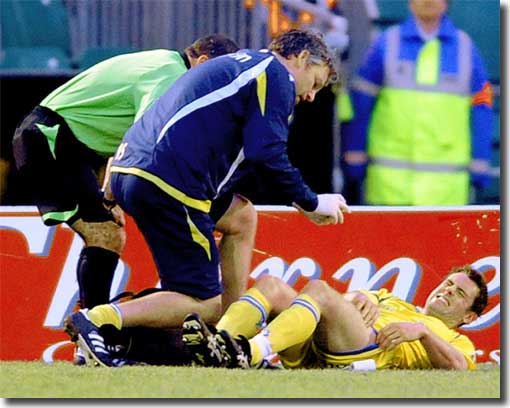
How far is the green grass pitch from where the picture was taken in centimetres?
454

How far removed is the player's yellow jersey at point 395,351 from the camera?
16.9 feet

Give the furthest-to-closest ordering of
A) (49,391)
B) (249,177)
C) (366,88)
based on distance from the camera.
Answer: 1. (366,88)
2. (249,177)
3. (49,391)

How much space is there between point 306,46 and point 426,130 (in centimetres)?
159

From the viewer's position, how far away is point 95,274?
5445 mm

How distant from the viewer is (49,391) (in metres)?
4.61

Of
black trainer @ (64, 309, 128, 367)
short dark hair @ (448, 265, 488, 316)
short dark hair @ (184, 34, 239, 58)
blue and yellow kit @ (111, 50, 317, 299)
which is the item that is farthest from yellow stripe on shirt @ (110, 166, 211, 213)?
short dark hair @ (448, 265, 488, 316)

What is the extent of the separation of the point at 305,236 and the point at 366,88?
886 mm

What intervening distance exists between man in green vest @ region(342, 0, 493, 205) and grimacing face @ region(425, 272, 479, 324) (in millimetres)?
1079

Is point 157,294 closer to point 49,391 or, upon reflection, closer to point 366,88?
point 49,391

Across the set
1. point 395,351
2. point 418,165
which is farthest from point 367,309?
point 418,165

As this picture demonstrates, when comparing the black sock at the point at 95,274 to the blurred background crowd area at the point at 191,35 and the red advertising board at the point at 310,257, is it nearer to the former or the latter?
the red advertising board at the point at 310,257

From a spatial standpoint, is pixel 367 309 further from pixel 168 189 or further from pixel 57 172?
pixel 57 172

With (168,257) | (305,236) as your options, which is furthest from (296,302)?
(305,236)

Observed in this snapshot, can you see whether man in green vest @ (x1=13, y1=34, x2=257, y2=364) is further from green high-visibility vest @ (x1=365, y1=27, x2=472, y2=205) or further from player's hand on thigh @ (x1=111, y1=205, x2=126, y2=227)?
green high-visibility vest @ (x1=365, y1=27, x2=472, y2=205)
